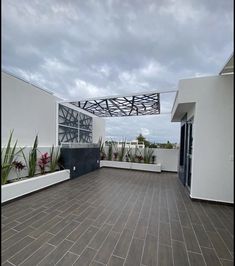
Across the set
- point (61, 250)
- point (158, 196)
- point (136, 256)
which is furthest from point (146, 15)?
point (158, 196)

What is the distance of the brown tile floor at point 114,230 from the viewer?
1.64m

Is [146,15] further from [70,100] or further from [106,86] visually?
[70,100]

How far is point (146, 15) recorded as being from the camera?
6.90ft

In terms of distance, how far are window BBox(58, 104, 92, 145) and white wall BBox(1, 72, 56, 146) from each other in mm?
674

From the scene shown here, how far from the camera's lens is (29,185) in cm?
335

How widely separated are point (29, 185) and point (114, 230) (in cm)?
243

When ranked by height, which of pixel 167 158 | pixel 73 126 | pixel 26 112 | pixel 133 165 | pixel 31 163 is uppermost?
pixel 26 112

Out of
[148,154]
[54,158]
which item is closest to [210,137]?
[148,154]

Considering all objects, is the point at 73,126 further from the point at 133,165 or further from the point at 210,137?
the point at 210,137

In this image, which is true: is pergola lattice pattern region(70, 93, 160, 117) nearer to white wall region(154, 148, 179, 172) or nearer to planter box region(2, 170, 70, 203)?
white wall region(154, 148, 179, 172)

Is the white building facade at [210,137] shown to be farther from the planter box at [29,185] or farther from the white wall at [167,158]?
the planter box at [29,185]

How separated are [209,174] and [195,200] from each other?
2.37 ft

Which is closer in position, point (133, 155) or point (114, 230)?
point (114, 230)

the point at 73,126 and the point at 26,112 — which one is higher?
the point at 26,112
